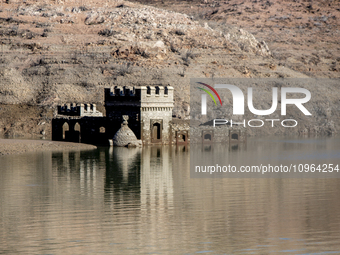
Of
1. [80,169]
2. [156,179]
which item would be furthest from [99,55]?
[156,179]

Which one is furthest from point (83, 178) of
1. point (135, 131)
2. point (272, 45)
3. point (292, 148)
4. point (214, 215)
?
point (272, 45)

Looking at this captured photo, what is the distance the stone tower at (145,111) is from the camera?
57.3 metres

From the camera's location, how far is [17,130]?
265 ft

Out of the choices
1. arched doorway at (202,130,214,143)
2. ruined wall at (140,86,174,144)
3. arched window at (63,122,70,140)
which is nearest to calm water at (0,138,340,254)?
ruined wall at (140,86,174,144)

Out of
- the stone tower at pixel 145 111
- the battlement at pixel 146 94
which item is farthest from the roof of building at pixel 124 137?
the battlement at pixel 146 94

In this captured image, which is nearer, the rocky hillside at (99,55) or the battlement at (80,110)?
the battlement at (80,110)

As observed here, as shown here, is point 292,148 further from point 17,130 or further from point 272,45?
point 272,45

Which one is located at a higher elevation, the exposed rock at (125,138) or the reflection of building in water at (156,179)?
the exposed rock at (125,138)

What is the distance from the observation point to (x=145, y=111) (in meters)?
57.4

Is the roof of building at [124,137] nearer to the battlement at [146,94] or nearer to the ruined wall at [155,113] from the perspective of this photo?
the ruined wall at [155,113]

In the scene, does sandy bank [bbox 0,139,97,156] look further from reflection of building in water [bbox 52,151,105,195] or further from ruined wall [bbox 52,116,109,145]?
reflection of building in water [bbox 52,151,105,195]

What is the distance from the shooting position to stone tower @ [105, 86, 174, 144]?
188 feet

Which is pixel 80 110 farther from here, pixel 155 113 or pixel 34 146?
pixel 34 146

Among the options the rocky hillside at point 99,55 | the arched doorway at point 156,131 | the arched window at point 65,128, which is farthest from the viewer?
the rocky hillside at point 99,55
